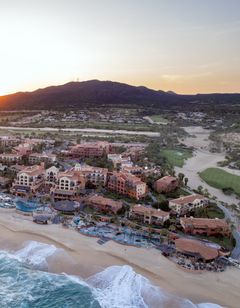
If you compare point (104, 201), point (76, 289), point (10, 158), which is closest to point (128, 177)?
point (104, 201)

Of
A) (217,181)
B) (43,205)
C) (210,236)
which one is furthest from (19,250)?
(217,181)

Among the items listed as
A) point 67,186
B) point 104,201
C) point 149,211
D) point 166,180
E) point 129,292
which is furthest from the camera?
point 166,180

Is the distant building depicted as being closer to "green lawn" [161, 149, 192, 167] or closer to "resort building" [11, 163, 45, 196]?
"resort building" [11, 163, 45, 196]

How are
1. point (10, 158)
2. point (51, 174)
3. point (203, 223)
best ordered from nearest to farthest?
point (203, 223)
point (51, 174)
point (10, 158)

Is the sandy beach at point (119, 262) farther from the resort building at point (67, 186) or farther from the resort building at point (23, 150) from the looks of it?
the resort building at point (23, 150)

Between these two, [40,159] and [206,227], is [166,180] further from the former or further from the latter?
[40,159]

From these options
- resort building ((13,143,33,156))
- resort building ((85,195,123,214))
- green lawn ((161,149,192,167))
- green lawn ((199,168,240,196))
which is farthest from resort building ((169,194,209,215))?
resort building ((13,143,33,156))

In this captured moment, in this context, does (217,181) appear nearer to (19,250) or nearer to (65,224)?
(65,224)
